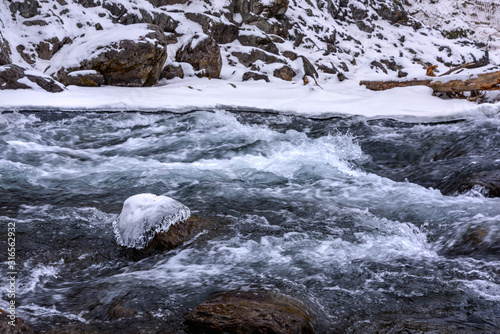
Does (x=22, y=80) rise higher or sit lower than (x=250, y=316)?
higher

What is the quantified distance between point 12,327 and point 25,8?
15.9m

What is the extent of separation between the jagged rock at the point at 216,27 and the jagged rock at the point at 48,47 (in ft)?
20.9

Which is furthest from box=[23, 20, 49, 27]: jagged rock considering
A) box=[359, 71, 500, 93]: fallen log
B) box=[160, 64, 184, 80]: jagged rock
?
box=[359, 71, 500, 93]: fallen log

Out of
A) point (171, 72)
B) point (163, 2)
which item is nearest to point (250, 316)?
point (171, 72)

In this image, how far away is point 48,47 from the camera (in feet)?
45.2

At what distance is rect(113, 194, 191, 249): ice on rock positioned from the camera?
10.6 ft

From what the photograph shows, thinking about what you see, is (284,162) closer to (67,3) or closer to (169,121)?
(169,121)

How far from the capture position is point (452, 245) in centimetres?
329

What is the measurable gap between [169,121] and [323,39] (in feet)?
56.4

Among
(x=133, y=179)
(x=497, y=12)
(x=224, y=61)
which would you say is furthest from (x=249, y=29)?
(x=497, y=12)

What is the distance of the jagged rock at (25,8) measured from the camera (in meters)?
14.0

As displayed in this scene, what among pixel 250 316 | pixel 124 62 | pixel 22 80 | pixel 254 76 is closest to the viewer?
pixel 250 316

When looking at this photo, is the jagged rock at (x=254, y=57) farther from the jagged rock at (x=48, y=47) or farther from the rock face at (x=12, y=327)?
the rock face at (x=12, y=327)

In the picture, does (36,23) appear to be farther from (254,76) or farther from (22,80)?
(254,76)
